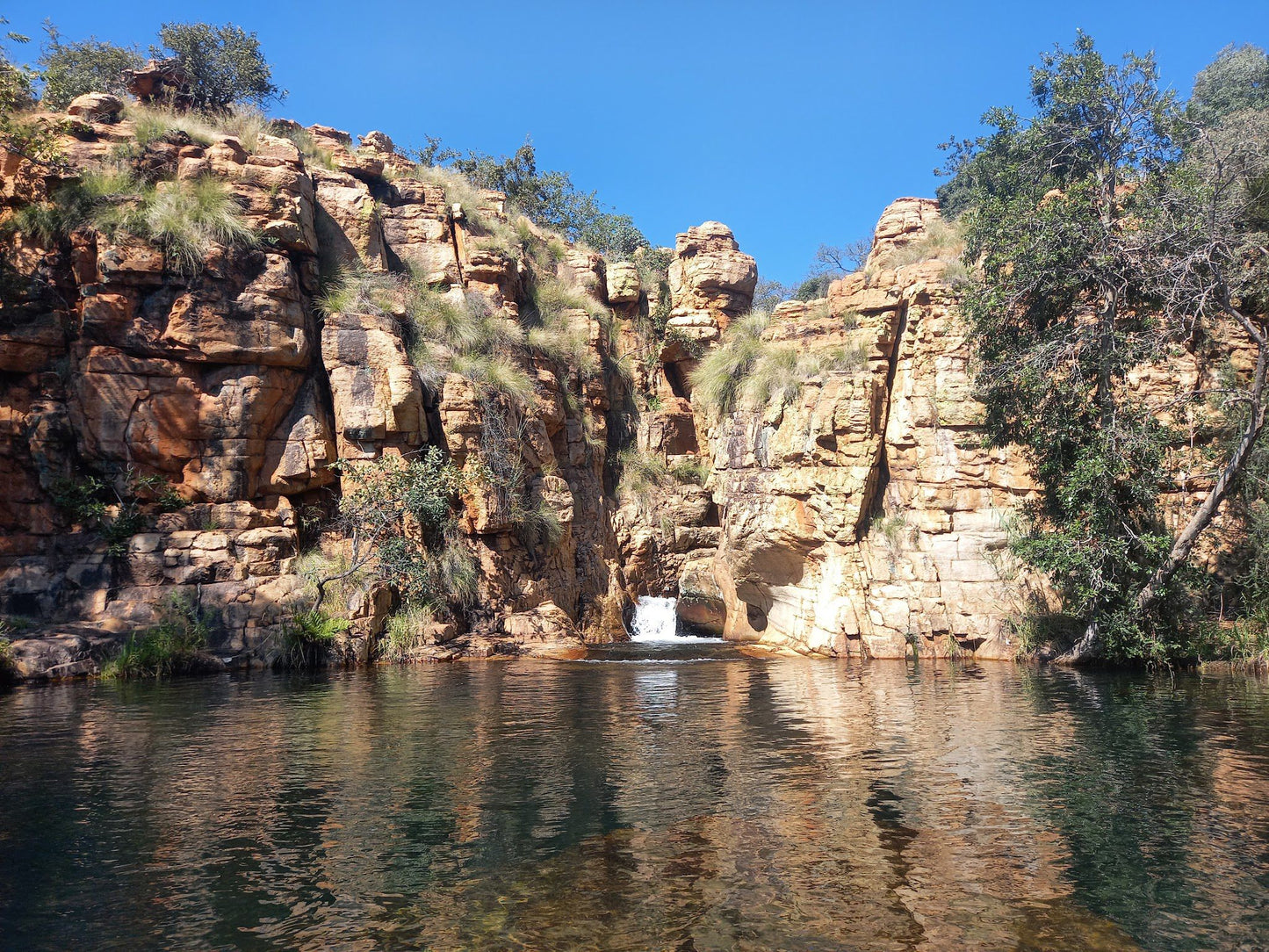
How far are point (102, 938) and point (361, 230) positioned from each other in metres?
21.8

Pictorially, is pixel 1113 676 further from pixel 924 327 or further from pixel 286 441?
pixel 286 441

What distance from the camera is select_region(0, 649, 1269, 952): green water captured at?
191 inches

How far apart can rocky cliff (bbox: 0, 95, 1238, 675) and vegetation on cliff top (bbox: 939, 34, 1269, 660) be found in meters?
2.35

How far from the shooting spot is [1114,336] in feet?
48.6

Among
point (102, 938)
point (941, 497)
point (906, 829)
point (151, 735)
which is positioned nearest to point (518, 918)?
point (102, 938)

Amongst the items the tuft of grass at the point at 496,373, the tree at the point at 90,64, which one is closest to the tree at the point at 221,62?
the tree at the point at 90,64

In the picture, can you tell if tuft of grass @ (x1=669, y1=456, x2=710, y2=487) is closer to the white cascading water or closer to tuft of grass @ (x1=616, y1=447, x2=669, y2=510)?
tuft of grass @ (x1=616, y1=447, x2=669, y2=510)

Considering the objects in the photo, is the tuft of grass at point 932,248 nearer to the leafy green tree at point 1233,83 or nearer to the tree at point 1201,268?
the tree at point 1201,268

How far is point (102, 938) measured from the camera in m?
4.73

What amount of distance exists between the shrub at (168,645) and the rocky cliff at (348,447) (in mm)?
388

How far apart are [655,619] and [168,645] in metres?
13.2

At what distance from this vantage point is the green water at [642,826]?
486 cm

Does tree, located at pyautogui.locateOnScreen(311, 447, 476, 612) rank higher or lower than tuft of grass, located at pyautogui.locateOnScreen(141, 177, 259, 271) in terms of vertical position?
lower

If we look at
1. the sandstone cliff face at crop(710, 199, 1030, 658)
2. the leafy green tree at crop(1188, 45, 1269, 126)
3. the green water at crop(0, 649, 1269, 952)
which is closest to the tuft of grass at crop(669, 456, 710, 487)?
the sandstone cliff face at crop(710, 199, 1030, 658)
